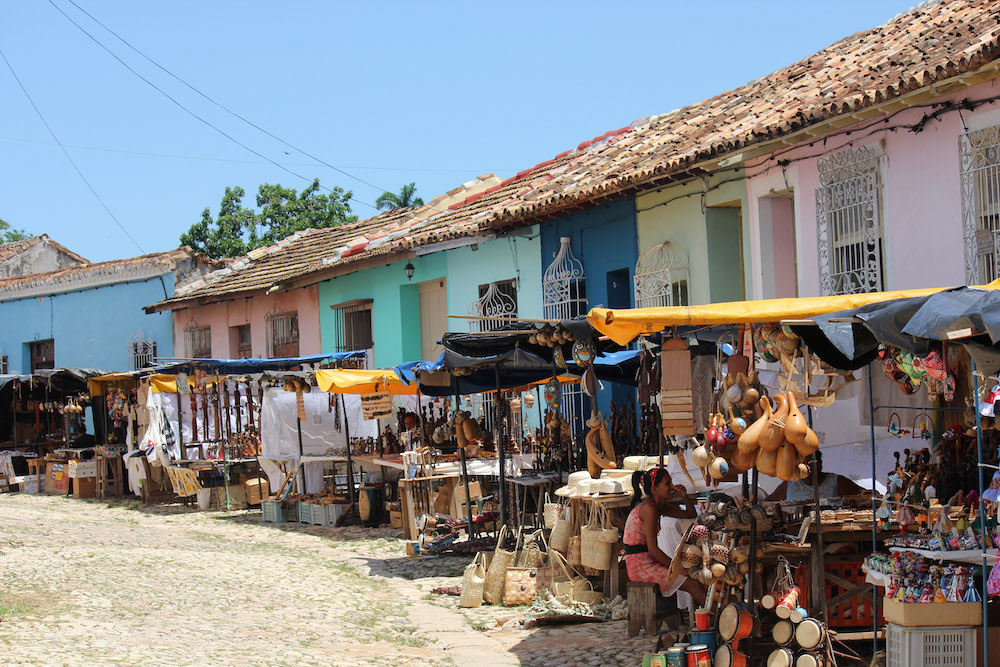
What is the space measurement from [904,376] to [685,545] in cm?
186

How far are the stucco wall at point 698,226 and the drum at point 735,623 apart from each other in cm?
552

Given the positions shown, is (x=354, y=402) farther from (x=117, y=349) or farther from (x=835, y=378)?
(x=117, y=349)

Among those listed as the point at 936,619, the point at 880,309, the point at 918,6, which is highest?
the point at 918,6

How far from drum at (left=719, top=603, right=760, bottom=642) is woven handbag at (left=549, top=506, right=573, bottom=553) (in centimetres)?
298

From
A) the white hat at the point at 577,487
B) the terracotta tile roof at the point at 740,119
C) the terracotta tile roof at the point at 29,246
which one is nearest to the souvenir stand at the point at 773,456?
the white hat at the point at 577,487

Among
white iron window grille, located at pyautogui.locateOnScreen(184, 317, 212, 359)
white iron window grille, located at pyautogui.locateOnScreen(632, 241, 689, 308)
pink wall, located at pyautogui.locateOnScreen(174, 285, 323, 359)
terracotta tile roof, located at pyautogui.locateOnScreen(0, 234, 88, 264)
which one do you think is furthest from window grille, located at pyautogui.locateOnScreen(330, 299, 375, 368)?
terracotta tile roof, located at pyautogui.locateOnScreen(0, 234, 88, 264)

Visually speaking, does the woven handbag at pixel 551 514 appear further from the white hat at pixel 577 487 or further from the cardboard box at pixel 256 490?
the cardboard box at pixel 256 490

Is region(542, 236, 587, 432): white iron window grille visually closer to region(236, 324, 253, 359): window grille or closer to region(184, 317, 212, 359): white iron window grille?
region(236, 324, 253, 359): window grille

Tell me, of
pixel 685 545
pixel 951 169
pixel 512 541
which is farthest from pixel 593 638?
pixel 951 169

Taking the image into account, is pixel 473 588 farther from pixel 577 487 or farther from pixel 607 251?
pixel 607 251

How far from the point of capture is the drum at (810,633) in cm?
625

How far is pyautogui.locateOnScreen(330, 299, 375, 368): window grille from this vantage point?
19312mm

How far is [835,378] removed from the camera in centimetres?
749

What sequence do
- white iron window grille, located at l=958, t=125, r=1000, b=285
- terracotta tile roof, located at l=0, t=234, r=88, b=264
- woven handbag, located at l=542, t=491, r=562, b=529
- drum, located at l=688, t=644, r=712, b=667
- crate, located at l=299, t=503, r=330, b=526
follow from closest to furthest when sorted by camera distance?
drum, located at l=688, t=644, r=712, b=667
white iron window grille, located at l=958, t=125, r=1000, b=285
woven handbag, located at l=542, t=491, r=562, b=529
crate, located at l=299, t=503, r=330, b=526
terracotta tile roof, located at l=0, t=234, r=88, b=264
